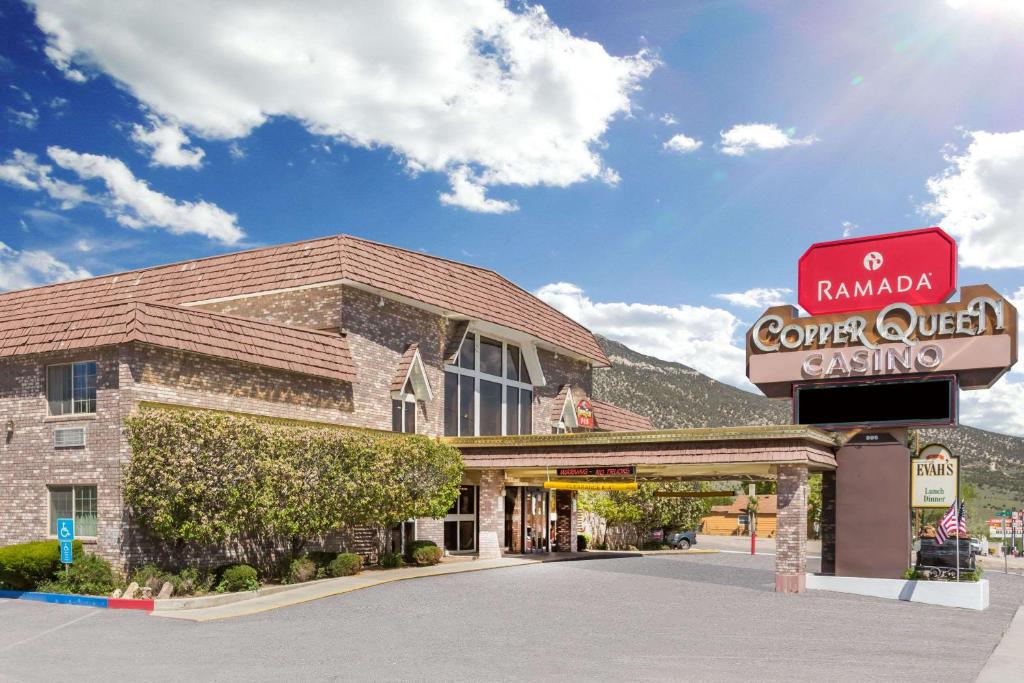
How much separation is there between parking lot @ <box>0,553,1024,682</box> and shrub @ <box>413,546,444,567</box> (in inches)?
174

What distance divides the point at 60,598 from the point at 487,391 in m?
18.1

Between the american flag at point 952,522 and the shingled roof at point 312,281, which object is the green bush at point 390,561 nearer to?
the shingled roof at point 312,281

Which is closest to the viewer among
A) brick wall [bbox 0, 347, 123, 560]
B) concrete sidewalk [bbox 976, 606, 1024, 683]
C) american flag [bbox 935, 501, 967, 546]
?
concrete sidewalk [bbox 976, 606, 1024, 683]

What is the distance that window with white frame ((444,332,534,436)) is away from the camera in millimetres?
34719

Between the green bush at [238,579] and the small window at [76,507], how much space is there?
334 centimetres

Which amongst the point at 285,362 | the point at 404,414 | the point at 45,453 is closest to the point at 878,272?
the point at 404,414

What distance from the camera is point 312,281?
97.8 ft

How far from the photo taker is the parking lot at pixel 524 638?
14.0m

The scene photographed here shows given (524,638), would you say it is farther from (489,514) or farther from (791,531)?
(489,514)

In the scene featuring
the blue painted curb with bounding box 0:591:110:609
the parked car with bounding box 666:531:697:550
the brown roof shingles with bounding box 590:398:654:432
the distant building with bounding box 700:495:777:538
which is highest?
the brown roof shingles with bounding box 590:398:654:432

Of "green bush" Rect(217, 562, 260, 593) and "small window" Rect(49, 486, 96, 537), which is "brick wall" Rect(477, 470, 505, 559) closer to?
"green bush" Rect(217, 562, 260, 593)

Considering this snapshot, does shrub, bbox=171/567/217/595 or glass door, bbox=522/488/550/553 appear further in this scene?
glass door, bbox=522/488/550/553

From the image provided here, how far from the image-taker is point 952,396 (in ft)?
82.1

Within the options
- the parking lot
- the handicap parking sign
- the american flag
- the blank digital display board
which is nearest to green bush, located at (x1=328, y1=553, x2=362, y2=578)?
the parking lot
